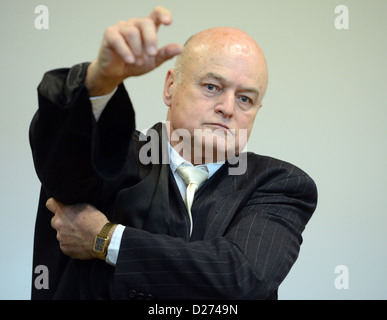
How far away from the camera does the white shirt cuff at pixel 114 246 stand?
4.24 feet

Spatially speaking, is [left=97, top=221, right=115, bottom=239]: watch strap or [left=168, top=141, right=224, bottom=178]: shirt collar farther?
[left=168, top=141, right=224, bottom=178]: shirt collar

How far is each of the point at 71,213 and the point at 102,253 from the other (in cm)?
13

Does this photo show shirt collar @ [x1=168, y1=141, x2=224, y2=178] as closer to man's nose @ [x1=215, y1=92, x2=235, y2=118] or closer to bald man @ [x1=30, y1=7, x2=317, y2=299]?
bald man @ [x1=30, y1=7, x2=317, y2=299]

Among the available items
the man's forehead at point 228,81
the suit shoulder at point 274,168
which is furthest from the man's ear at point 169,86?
the suit shoulder at point 274,168

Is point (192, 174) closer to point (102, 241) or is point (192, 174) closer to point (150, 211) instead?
point (150, 211)

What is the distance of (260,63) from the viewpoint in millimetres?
1561

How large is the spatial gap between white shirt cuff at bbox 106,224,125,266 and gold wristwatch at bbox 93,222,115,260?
0.4 inches

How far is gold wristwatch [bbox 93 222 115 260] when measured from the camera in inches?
51.1

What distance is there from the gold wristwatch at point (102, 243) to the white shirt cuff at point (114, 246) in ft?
0.03

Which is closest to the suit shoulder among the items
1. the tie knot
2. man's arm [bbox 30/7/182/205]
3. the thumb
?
the tie knot

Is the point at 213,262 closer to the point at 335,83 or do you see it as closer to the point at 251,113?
the point at 251,113

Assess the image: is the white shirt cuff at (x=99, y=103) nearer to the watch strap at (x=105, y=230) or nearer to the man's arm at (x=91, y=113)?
the man's arm at (x=91, y=113)

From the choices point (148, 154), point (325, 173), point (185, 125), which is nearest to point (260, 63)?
point (185, 125)

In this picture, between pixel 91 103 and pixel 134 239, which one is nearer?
pixel 91 103
